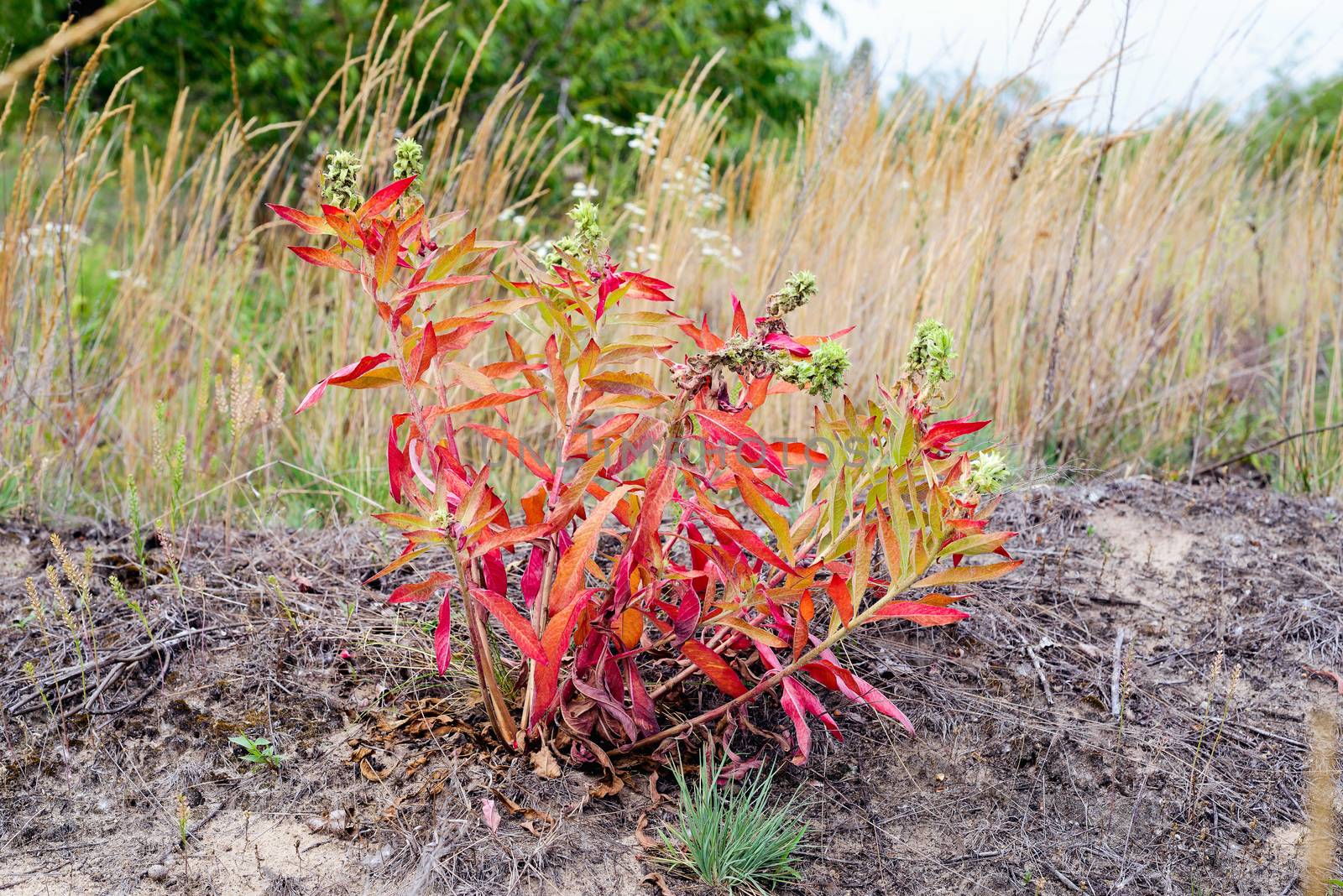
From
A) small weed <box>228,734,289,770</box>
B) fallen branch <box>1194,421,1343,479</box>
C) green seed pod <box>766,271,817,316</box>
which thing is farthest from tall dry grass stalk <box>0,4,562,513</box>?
fallen branch <box>1194,421,1343,479</box>

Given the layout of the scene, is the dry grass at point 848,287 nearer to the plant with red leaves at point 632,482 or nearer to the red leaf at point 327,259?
the plant with red leaves at point 632,482

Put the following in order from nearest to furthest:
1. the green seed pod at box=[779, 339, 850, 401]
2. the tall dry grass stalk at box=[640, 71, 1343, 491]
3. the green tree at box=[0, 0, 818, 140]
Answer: the green seed pod at box=[779, 339, 850, 401], the tall dry grass stalk at box=[640, 71, 1343, 491], the green tree at box=[0, 0, 818, 140]

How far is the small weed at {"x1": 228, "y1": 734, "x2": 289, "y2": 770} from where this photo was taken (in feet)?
4.76

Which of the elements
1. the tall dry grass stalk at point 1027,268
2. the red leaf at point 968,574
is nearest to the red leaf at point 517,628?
the red leaf at point 968,574

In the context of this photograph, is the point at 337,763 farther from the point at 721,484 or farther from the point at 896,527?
the point at 896,527

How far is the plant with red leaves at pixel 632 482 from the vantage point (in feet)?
3.90

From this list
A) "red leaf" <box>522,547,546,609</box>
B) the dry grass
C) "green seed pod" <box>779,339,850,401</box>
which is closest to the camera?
"green seed pod" <box>779,339,850,401</box>

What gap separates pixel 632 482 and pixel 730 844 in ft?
1.70

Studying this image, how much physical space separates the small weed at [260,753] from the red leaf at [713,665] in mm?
681

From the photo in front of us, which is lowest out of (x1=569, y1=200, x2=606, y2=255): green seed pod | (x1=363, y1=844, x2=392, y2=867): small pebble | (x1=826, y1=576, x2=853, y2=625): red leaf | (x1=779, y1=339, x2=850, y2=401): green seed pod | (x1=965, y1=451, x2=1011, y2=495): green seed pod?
(x1=363, y1=844, x2=392, y2=867): small pebble

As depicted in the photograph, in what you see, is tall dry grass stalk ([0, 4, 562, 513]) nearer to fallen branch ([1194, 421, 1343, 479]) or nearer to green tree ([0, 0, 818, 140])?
fallen branch ([1194, 421, 1343, 479])

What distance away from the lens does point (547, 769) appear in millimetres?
1408

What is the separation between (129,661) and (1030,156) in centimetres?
289

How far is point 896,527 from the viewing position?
120 centimetres
